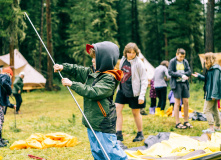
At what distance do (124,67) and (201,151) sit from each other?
214 cm

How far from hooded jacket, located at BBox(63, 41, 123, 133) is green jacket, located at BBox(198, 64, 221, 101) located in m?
3.10

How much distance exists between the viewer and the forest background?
18.2 m

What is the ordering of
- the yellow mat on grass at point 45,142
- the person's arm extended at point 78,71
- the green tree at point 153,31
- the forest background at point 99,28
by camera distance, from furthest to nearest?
the green tree at point 153,31
the forest background at point 99,28
the yellow mat on grass at point 45,142
the person's arm extended at point 78,71

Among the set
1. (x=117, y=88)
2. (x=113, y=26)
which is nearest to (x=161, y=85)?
(x=117, y=88)

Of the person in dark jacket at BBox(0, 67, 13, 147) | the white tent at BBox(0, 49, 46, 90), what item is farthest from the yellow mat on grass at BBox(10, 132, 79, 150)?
the white tent at BBox(0, 49, 46, 90)

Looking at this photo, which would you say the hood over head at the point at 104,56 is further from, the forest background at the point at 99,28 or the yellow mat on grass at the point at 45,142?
the forest background at the point at 99,28

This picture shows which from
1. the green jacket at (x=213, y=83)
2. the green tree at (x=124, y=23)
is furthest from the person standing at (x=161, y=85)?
the green tree at (x=124, y=23)

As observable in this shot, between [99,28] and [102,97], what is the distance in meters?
22.1

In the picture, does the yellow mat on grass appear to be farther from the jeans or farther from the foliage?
the foliage

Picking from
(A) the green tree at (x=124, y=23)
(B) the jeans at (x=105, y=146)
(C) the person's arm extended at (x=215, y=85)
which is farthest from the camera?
(A) the green tree at (x=124, y=23)

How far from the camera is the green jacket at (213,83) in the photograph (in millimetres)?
5223

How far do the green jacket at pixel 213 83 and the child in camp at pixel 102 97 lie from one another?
314cm

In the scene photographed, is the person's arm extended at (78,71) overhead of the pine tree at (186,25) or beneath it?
beneath

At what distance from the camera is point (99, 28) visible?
24.1m
